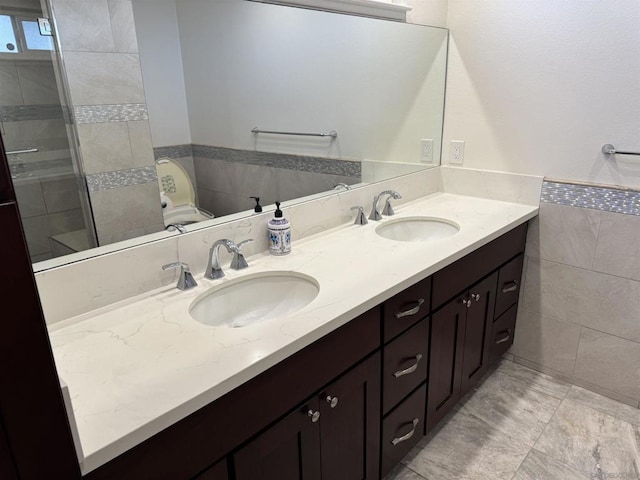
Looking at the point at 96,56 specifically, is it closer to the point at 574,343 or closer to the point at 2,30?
the point at 2,30

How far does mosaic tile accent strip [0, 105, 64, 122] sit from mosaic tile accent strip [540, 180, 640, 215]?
1.93 metres

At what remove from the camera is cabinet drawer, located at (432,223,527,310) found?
5.23 ft

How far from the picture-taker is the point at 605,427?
191 cm

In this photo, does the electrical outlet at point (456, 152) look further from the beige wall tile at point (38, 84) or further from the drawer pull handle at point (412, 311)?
the beige wall tile at point (38, 84)

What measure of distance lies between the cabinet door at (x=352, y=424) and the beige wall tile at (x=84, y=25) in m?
1.07

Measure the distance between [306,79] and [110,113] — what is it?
86 cm

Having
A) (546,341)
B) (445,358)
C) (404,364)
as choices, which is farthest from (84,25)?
(546,341)

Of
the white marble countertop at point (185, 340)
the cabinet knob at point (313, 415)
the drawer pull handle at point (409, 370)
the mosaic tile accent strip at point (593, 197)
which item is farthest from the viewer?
the mosaic tile accent strip at point (593, 197)

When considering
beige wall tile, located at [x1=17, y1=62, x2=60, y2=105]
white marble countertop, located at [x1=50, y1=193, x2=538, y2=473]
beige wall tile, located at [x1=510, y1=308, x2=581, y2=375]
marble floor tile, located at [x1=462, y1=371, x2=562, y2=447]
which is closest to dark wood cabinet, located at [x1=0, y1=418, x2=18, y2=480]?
white marble countertop, located at [x1=50, y1=193, x2=538, y2=473]

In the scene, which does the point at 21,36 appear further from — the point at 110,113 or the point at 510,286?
the point at 510,286

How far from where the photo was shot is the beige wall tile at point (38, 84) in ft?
3.50

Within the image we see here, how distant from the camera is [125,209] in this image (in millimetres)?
1299

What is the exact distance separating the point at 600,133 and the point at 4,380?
210 cm

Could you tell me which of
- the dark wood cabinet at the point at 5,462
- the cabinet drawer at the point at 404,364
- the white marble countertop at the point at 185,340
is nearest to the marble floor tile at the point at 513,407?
the cabinet drawer at the point at 404,364
